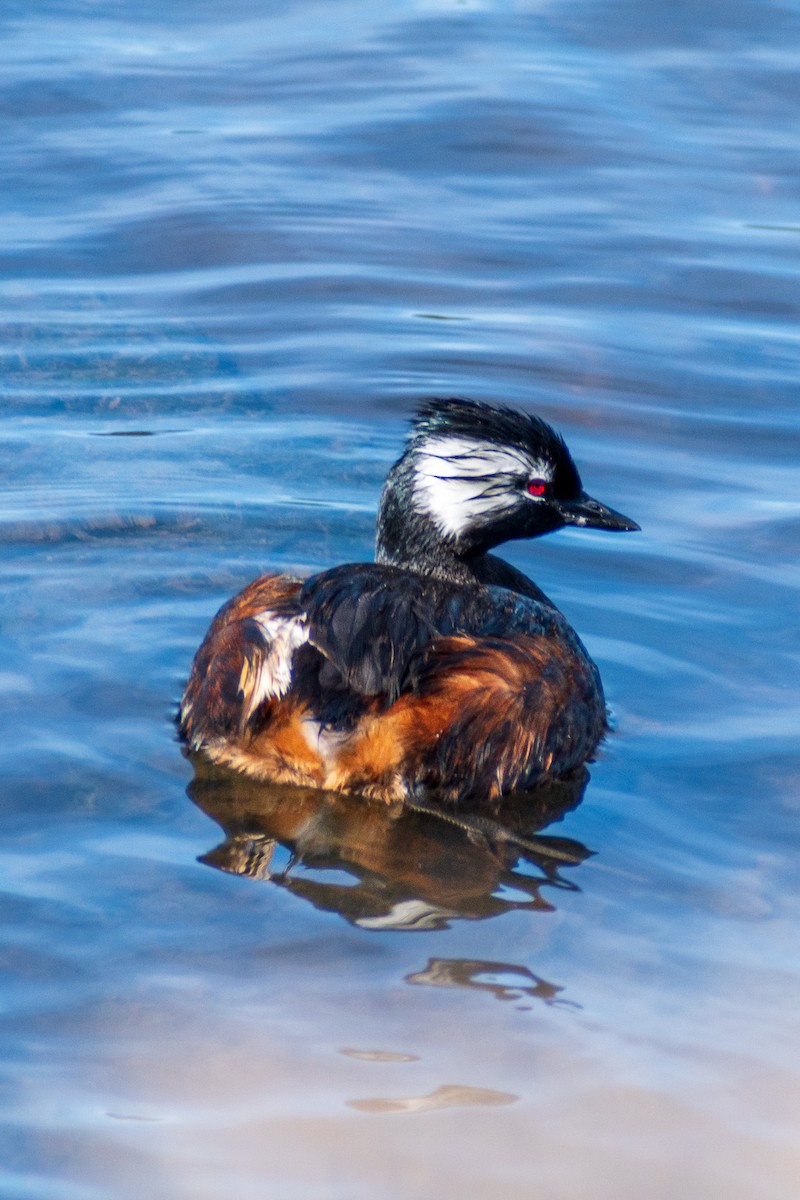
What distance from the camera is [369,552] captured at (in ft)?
24.5

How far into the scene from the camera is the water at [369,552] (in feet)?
13.9

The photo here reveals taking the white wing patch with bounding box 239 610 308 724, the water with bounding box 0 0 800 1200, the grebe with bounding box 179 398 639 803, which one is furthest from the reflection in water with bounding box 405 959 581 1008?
the white wing patch with bounding box 239 610 308 724

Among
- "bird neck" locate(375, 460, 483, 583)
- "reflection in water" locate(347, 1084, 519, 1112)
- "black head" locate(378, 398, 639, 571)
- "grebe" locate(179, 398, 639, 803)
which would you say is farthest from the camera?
"bird neck" locate(375, 460, 483, 583)

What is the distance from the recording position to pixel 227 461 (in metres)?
8.16

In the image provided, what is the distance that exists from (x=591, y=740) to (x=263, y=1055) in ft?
6.66

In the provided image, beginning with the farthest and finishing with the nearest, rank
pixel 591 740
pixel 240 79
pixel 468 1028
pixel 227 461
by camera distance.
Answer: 1. pixel 240 79
2. pixel 227 461
3. pixel 591 740
4. pixel 468 1028

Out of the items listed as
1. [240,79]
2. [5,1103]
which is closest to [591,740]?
[5,1103]

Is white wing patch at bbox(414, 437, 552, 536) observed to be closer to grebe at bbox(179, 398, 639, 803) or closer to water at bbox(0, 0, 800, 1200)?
grebe at bbox(179, 398, 639, 803)

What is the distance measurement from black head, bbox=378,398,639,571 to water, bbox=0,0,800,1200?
0.79 metres

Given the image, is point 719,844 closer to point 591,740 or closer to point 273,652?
point 591,740

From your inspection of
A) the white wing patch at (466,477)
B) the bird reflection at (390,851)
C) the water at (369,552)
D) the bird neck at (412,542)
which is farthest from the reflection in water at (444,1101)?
the white wing patch at (466,477)

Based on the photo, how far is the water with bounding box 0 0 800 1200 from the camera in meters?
4.23

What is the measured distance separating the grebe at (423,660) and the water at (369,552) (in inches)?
7.3

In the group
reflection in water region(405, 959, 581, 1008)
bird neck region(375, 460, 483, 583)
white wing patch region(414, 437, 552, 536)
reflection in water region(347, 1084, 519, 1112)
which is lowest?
reflection in water region(347, 1084, 519, 1112)
